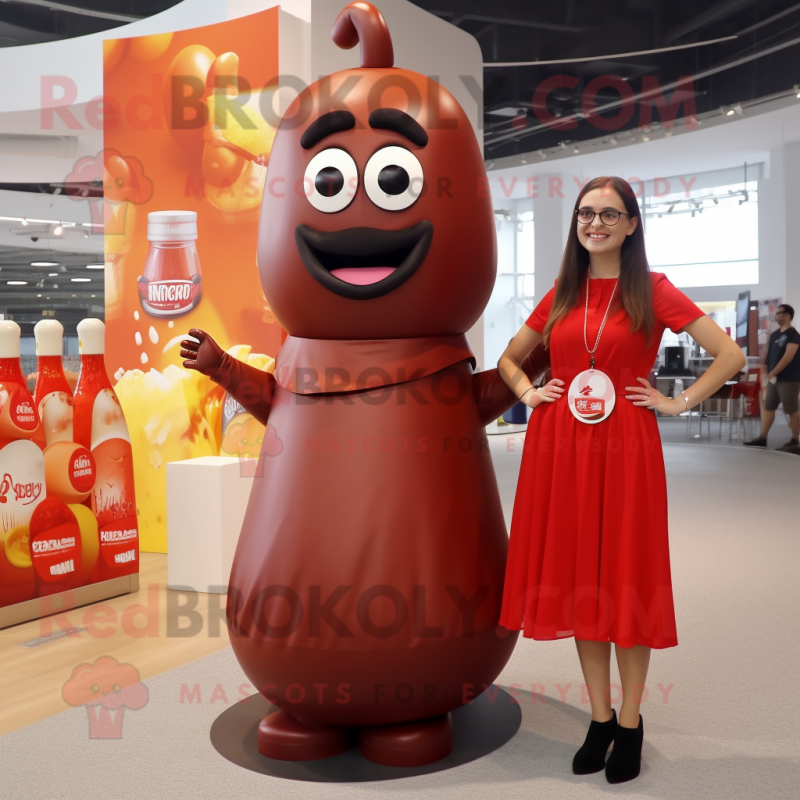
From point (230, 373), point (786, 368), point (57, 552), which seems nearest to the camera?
point (230, 373)

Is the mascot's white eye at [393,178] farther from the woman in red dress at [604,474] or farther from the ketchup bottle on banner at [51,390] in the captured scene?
the ketchup bottle on banner at [51,390]

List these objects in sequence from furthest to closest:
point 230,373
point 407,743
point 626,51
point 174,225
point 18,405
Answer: point 626,51
point 174,225
point 18,405
point 230,373
point 407,743

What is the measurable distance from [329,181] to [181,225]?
2.47 meters

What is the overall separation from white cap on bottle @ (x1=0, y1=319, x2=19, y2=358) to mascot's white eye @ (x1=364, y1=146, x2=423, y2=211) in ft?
6.41

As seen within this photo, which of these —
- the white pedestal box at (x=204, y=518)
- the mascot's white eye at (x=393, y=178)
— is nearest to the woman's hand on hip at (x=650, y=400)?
the mascot's white eye at (x=393, y=178)

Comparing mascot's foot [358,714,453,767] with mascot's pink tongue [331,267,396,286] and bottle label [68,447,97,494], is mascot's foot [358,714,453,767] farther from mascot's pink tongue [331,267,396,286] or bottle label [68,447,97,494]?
bottle label [68,447,97,494]

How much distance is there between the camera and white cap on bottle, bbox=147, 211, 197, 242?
4.40m

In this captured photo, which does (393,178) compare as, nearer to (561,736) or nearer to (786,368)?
(561,736)

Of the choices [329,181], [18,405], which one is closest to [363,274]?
[329,181]

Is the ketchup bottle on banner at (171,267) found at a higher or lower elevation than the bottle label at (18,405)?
higher

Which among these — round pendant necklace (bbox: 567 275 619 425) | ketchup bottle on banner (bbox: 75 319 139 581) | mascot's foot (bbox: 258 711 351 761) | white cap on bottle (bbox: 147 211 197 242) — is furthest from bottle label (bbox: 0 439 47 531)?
round pendant necklace (bbox: 567 275 619 425)

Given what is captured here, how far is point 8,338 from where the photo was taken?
345cm

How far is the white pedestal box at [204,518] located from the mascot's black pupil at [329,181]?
1.88m

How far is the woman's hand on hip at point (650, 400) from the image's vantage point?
2.04 m
